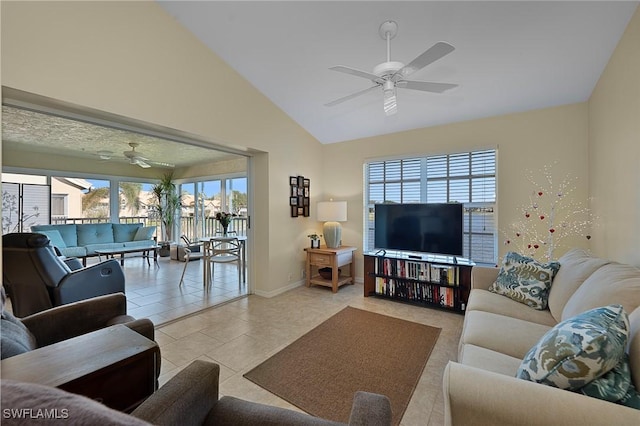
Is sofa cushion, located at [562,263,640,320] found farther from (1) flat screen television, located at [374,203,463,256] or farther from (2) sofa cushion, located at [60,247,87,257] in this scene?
(2) sofa cushion, located at [60,247,87,257]

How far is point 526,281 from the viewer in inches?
88.3

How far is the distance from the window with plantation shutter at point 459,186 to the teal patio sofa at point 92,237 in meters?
5.67

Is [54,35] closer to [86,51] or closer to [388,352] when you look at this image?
[86,51]

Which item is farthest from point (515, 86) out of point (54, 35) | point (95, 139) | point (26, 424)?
point (95, 139)

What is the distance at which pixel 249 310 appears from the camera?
10.8 ft

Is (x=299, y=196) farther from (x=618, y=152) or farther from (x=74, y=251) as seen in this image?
(x=74, y=251)

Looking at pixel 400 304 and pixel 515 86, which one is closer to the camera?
pixel 515 86

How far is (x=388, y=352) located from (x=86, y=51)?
11.5ft

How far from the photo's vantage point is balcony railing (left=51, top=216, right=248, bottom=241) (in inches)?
244

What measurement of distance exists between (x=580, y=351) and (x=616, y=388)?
150mm

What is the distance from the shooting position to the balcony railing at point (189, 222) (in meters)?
6.21

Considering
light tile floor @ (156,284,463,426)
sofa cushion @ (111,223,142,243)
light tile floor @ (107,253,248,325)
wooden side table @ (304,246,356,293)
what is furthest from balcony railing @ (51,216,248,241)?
light tile floor @ (156,284,463,426)

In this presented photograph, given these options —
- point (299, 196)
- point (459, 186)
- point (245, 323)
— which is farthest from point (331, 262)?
point (459, 186)

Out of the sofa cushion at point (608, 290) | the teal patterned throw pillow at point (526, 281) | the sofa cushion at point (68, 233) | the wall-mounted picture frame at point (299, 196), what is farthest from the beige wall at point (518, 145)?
the sofa cushion at point (68, 233)
